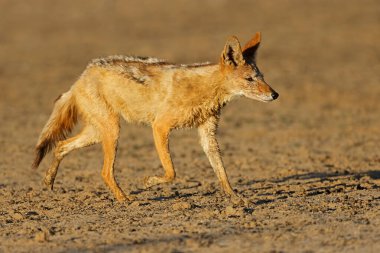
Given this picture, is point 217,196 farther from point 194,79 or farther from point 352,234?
point 352,234

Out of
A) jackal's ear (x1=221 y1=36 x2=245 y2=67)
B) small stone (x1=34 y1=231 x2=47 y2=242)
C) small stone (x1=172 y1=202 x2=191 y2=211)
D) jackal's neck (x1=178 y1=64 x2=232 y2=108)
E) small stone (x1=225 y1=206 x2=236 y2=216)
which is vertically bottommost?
small stone (x1=225 y1=206 x2=236 y2=216)

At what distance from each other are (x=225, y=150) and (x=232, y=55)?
435cm

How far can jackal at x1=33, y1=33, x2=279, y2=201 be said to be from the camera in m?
8.91

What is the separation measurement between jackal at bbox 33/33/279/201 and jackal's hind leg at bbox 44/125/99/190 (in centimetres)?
3

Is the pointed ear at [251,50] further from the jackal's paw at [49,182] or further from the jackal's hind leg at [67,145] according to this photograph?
the jackal's paw at [49,182]

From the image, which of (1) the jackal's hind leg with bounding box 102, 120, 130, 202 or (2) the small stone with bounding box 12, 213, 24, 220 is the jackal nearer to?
(1) the jackal's hind leg with bounding box 102, 120, 130, 202

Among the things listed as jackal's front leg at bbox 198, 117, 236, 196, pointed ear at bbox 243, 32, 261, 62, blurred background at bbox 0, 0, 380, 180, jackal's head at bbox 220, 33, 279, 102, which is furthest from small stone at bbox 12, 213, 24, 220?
blurred background at bbox 0, 0, 380, 180

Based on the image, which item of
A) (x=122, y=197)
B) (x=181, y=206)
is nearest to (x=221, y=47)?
(x=122, y=197)

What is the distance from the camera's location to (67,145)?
9.84 metres

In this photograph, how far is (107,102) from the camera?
9297 mm

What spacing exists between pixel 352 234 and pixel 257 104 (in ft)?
36.2

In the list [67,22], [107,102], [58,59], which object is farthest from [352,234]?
[67,22]

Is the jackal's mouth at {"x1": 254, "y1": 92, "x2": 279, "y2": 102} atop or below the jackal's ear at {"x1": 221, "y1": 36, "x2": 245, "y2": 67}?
below

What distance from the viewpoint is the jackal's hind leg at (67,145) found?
379 inches
